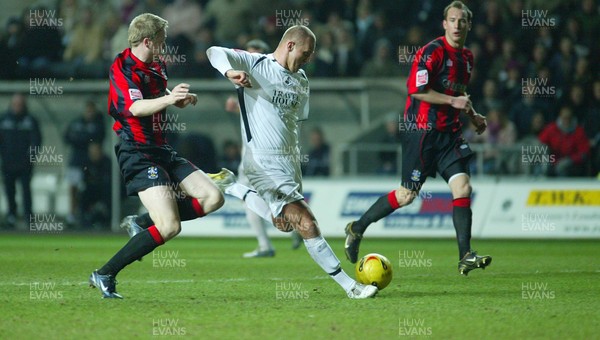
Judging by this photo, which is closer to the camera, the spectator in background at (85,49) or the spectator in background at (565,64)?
the spectator in background at (565,64)

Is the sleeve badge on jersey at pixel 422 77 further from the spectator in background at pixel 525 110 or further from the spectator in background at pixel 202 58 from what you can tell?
the spectator in background at pixel 202 58

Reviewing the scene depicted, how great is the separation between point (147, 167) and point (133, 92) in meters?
0.58

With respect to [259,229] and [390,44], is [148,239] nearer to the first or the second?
[259,229]

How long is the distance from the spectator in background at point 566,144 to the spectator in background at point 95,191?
7711 millimetres

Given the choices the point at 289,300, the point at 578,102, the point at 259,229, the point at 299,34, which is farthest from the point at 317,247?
the point at 578,102

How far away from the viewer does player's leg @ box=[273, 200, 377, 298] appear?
7.91m

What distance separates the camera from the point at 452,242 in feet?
52.5

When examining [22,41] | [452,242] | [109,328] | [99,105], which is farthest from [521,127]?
[109,328]

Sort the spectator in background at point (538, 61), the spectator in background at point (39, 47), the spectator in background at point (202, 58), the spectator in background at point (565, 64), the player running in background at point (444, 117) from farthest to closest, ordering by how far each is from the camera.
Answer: the spectator in background at point (202, 58)
the spectator in background at point (39, 47)
the spectator in background at point (538, 61)
the spectator in background at point (565, 64)
the player running in background at point (444, 117)

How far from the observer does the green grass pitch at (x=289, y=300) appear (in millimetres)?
6297

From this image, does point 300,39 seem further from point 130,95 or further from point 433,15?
point 433,15

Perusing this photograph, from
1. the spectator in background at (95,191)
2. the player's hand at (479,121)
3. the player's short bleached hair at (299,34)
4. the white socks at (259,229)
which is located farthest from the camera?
the spectator in background at (95,191)

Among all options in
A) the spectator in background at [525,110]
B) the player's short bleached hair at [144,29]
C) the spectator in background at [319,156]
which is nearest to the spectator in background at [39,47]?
the spectator in background at [319,156]

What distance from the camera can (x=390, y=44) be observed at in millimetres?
19906
